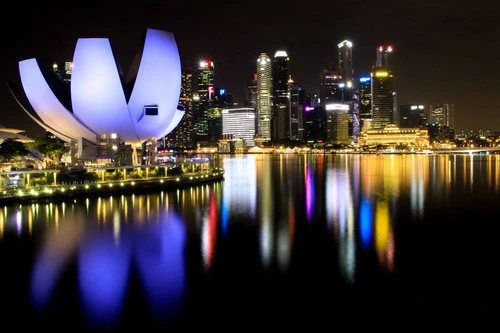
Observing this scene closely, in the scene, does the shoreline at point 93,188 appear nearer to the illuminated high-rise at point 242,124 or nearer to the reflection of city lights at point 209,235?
the reflection of city lights at point 209,235

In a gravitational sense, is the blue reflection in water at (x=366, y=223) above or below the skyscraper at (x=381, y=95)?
below

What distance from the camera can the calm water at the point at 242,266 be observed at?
5.48m

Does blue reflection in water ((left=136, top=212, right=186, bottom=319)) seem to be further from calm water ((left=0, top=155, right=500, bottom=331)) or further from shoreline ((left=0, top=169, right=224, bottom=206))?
shoreline ((left=0, top=169, right=224, bottom=206))

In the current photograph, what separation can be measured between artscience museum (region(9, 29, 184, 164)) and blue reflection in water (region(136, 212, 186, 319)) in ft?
32.6

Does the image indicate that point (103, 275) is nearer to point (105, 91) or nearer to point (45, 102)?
point (105, 91)

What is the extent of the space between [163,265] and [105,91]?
1353cm

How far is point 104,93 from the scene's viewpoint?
19312 mm

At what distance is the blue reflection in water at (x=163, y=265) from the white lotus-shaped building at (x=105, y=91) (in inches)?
390

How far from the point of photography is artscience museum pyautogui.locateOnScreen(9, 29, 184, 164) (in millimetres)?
19062

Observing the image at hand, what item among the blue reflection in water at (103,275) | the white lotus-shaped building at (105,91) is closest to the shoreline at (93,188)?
the white lotus-shaped building at (105,91)

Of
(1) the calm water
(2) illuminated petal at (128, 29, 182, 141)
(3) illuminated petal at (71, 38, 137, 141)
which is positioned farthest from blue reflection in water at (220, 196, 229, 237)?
(3) illuminated petal at (71, 38, 137, 141)

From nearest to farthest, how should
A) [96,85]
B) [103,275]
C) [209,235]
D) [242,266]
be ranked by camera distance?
[103,275] → [242,266] → [209,235] → [96,85]

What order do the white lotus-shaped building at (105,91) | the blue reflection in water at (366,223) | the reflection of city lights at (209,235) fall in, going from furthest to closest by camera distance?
the white lotus-shaped building at (105,91), the blue reflection in water at (366,223), the reflection of city lights at (209,235)

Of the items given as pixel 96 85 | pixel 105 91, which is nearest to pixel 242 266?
pixel 105 91
